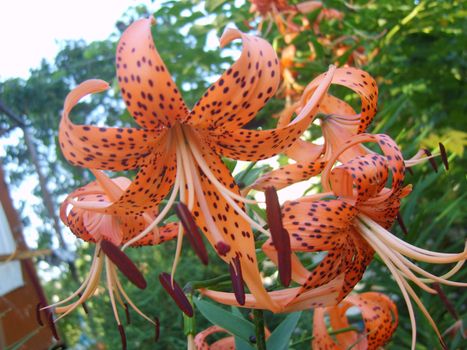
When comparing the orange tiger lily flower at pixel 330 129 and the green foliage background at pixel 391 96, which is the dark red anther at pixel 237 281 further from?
the green foliage background at pixel 391 96

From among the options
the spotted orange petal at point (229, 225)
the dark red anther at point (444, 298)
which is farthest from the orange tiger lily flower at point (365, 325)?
the spotted orange petal at point (229, 225)

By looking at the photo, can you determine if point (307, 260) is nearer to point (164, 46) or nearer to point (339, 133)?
point (339, 133)

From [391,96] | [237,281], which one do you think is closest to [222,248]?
[237,281]

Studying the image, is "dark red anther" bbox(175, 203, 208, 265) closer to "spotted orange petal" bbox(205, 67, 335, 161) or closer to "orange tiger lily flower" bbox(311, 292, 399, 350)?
"spotted orange petal" bbox(205, 67, 335, 161)

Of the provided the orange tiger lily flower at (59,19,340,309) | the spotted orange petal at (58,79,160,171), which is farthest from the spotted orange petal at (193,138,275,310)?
the spotted orange petal at (58,79,160,171)

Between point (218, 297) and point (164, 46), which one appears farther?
point (164, 46)

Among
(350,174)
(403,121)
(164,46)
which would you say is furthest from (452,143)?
(164,46)
